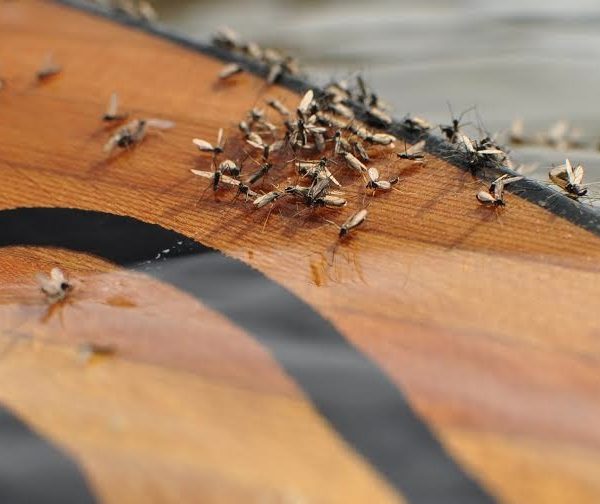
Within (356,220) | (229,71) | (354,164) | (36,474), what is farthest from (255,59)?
(36,474)

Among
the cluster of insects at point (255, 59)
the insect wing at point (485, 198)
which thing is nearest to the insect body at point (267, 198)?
the insect wing at point (485, 198)

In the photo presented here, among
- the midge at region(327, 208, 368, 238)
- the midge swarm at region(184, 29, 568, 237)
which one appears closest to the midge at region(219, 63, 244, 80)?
the midge swarm at region(184, 29, 568, 237)

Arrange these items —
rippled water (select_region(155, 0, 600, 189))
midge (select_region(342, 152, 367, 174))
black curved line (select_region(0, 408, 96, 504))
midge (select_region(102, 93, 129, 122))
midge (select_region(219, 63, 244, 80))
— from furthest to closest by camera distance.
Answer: rippled water (select_region(155, 0, 600, 189)), midge (select_region(219, 63, 244, 80)), midge (select_region(102, 93, 129, 122)), midge (select_region(342, 152, 367, 174)), black curved line (select_region(0, 408, 96, 504))

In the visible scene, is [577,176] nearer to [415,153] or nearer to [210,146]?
[415,153]

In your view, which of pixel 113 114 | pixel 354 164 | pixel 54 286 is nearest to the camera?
pixel 54 286

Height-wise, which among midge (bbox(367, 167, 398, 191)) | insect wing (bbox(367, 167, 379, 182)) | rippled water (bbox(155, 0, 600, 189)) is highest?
rippled water (bbox(155, 0, 600, 189))

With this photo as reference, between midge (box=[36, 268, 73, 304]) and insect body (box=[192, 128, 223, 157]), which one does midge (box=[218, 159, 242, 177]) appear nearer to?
insect body (box=[192, 128, 223, 157])
